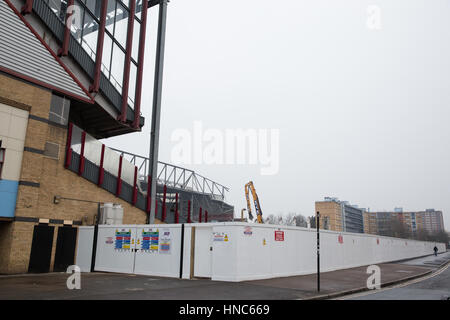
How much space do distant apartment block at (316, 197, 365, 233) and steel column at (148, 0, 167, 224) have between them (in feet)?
390

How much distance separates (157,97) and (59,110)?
9.05 metres

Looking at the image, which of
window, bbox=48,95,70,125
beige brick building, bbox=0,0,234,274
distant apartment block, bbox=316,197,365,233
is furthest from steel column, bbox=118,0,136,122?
distant apartment block, bbox=316,197,365,233

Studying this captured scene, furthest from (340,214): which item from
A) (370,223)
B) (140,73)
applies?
(140,73)

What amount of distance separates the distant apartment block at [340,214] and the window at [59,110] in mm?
126567

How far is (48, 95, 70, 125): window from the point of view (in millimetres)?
20500

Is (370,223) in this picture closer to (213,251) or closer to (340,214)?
(340,214)

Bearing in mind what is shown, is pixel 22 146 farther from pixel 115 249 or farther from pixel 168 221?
pixel 168 221

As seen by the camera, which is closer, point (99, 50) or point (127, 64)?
point (99, 50)

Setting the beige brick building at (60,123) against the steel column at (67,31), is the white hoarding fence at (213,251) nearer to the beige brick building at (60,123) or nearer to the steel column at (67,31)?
the beige brick building at (60,123)

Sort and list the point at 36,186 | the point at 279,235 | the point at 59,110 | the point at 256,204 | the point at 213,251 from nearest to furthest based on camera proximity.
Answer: the point at 213,251 < the point at 279,235 < the point at 36,186 < the point at 59,110 < the point at 256,204

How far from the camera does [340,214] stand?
509 feet

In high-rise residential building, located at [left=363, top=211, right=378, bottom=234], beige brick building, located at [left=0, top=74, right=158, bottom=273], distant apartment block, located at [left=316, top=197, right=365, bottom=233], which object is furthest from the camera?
high-rise residential building, located at [left=363, top=211, right=378, bottom=234]

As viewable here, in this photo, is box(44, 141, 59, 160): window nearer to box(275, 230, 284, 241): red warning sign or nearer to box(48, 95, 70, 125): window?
box(48, 95, 70, 125): window

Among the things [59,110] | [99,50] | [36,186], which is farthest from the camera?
[99,50]
